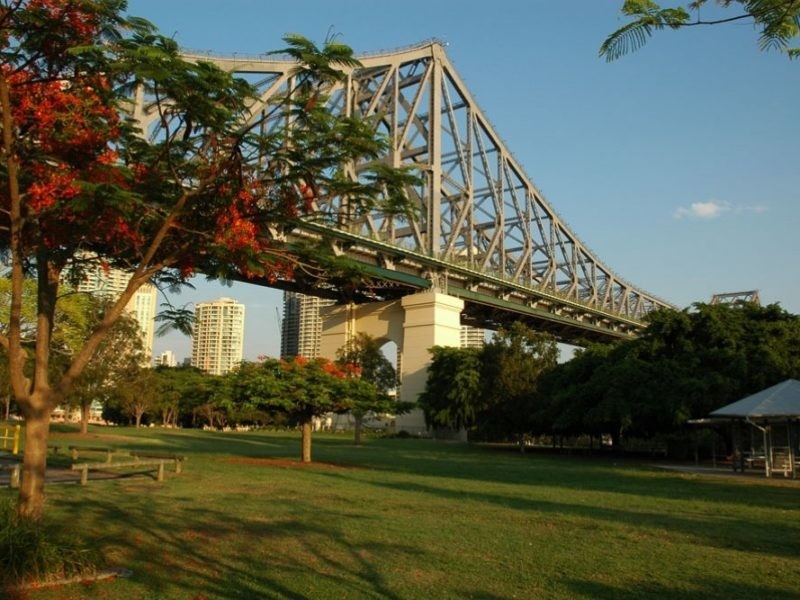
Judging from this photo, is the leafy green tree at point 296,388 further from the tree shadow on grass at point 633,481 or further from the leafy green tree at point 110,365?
the leafy green tree at point 110,365

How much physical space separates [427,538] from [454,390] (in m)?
34.8

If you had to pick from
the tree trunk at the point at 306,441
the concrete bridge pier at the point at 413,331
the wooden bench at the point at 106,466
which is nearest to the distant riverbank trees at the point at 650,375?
the tree trunk at the point at 306,441

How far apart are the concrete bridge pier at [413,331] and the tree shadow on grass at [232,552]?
40895 mm

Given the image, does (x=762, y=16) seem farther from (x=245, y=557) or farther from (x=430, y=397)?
(x=430, y=397)

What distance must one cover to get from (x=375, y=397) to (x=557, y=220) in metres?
58.3

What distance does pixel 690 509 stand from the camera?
12703 millimetres

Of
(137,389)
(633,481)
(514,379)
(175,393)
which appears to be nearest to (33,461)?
(633,481)

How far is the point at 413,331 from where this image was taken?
55.7 meters

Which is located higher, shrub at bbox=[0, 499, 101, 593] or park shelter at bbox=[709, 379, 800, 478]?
park shelter at bbox=[709, 379, 800, 478]

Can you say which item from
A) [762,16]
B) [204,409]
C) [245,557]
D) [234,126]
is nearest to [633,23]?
[762,16]

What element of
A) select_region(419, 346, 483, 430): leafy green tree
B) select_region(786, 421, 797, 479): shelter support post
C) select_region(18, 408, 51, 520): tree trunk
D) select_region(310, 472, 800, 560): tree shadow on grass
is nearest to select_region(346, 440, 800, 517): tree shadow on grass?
select_region(786, 421, 797, 479): shelter support post

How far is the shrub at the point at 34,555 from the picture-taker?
20.6ft

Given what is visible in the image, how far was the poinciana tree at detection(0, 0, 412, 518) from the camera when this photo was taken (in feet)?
22.5

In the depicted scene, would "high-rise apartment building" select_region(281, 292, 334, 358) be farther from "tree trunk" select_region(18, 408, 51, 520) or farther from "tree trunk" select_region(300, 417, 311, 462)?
"tree trunk" select_region(18, 408, 51, 520)
